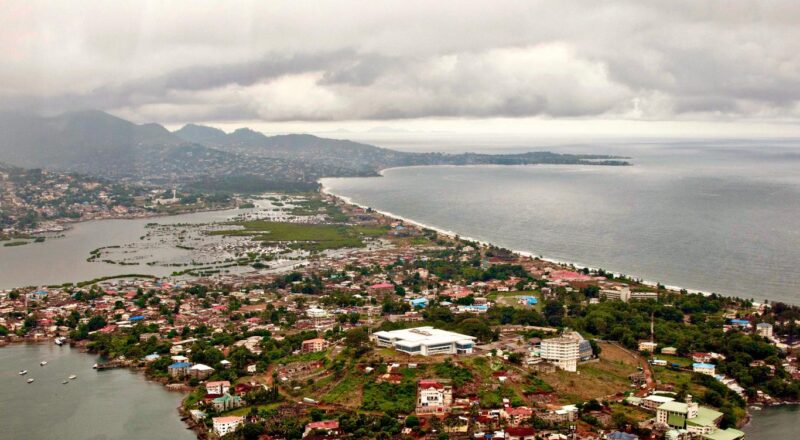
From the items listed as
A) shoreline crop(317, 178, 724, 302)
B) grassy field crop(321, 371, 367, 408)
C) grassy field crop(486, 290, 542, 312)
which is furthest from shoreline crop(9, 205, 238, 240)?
grassy field crop(321, 371, 367, 408)

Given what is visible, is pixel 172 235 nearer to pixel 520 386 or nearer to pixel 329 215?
pixel 329 215

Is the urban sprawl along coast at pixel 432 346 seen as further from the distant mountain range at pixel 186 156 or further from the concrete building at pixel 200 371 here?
the distant mountain range at pixel 186 156

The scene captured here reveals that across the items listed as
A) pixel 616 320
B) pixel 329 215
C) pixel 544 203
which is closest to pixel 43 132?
pixel 329 215

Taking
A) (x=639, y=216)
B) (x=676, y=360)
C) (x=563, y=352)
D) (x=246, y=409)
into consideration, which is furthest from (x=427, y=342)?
(x=639, y=216)

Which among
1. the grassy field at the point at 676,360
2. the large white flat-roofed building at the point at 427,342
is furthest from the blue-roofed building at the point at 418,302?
the grassy field at the point at 676,360

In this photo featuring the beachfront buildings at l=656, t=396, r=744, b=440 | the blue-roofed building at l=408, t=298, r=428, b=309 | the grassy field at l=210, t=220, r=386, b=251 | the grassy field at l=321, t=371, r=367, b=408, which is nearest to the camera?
the beachfront buildings at l=656, t=396, r=744, b=440

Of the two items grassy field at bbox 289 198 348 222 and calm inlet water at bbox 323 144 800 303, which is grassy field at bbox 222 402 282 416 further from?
grassy field at bbox 289 198 348 222
